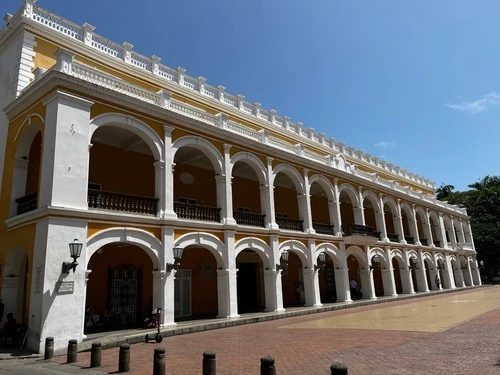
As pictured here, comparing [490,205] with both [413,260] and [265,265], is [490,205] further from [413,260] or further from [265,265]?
[265,265]

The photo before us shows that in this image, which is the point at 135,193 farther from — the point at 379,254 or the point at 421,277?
the point at 421,277

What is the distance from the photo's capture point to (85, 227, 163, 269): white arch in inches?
504

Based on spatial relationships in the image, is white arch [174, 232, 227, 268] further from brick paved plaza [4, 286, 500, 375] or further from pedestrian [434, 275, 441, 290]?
pedestrian [434, 275, 441, 290]

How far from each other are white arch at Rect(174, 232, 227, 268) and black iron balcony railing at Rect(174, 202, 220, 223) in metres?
0.77

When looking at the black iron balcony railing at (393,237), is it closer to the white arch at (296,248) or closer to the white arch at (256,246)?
the white arch at (296,248)

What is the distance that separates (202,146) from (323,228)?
9598 mm

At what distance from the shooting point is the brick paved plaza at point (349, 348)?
24.5ft

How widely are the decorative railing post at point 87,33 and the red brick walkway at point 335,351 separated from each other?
13.1m

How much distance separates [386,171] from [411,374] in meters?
32.2

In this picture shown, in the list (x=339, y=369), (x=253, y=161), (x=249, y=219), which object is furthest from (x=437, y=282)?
(x=339, y=369)

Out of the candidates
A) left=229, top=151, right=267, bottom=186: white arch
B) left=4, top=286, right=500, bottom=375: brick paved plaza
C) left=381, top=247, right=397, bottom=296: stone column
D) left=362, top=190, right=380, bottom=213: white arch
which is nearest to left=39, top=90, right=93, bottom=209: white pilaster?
left=4, top=286, right=500, bottom=375: brick paved plaza

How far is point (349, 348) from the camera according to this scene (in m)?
9.37

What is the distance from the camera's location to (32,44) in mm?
15781

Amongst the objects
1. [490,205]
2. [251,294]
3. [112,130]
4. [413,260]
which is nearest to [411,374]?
[112,130]
